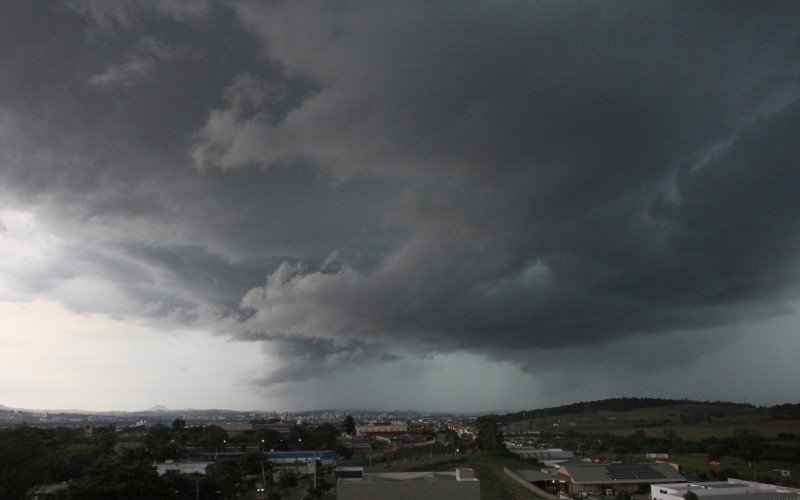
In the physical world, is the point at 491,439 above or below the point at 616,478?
above

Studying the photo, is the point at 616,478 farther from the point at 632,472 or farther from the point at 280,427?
the point at 280,427

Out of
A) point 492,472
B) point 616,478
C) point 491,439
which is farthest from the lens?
point 491,439

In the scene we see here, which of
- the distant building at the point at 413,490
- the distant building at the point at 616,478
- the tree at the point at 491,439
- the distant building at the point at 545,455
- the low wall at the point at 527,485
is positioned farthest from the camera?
the tree at the point at 491,439

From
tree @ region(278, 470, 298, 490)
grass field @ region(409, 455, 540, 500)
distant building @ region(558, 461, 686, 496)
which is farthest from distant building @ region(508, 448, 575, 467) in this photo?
tree @ region(278, 470, 298, 490)

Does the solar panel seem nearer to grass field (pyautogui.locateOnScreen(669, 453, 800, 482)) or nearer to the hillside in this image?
grass field (pyautogui.locateOnScreen(669, 453, 800, 482))

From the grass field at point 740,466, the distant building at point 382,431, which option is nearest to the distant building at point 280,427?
the distant building at point 382,431

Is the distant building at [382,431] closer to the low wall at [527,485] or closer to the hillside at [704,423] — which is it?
the hillside at [704,423]

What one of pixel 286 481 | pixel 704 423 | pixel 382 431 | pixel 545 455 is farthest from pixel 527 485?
pixel 704 423

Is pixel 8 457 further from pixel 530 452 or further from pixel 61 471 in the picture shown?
pixel 530 452
